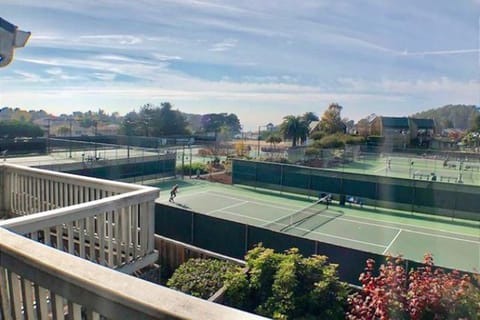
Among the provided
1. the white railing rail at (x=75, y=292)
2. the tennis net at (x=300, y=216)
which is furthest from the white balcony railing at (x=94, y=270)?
the tennis net at (x=300, y=216)

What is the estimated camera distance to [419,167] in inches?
789

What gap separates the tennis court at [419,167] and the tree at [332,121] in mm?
12001

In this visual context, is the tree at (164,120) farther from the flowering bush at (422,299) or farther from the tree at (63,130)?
the flowering bush at (422,299)

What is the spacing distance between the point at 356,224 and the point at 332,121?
24.3 meters

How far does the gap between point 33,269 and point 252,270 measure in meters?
2.67

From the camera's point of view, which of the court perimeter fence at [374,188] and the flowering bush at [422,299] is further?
the court perimeter fence at [374,188]

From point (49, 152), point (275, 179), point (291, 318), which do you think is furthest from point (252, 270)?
point (49, 152)

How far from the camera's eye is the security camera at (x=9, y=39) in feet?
8.14

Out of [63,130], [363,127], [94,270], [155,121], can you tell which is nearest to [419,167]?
[363,127]

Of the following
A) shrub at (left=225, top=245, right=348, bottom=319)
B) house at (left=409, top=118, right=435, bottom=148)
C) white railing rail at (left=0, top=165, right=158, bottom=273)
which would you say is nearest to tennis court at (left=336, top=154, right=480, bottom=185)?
house at (left=409, top=118, right=435, bottom=148)

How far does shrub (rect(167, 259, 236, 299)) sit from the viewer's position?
3671 millimetres

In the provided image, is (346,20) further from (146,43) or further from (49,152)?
(49,152)

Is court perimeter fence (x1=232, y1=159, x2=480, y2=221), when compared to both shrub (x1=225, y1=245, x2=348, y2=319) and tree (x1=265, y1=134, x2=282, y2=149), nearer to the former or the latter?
shrub (x1=225, y1=245, x2=348, y2=319)

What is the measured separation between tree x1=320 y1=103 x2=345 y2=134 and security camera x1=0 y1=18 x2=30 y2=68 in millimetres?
33349
